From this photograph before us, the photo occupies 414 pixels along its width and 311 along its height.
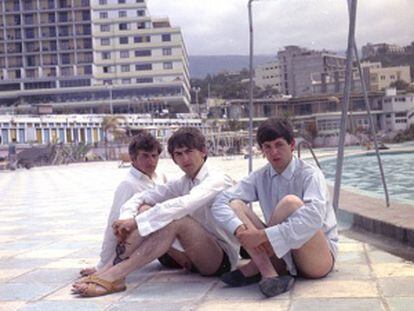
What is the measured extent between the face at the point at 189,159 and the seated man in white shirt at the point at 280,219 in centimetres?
26

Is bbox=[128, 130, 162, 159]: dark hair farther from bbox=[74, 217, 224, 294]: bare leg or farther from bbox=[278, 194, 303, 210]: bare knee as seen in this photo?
bbox=[278, 194, 303, 210]: bare knee

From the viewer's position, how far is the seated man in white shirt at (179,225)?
3.34 metres

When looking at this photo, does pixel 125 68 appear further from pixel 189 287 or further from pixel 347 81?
pixel 189 287

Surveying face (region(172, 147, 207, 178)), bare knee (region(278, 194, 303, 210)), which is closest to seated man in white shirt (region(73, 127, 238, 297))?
face (region(172, 147, 207, 178))

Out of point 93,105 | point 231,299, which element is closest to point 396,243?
point 231,299

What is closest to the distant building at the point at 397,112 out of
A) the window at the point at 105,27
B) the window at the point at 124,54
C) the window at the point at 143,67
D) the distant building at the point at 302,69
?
the distant building at the point at 302,69

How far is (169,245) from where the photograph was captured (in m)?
3.39

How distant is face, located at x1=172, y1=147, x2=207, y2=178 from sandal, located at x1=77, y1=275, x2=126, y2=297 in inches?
28.6

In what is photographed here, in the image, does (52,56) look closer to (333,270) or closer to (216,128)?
(216,128)

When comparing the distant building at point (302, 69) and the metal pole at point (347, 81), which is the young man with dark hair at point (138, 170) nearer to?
the metal pole at point (347, 81)

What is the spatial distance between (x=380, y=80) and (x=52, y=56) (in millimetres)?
59744

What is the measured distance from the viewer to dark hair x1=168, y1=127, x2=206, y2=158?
11.4 feet

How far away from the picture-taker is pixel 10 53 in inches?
3103

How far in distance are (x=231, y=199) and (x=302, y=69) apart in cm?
2340
